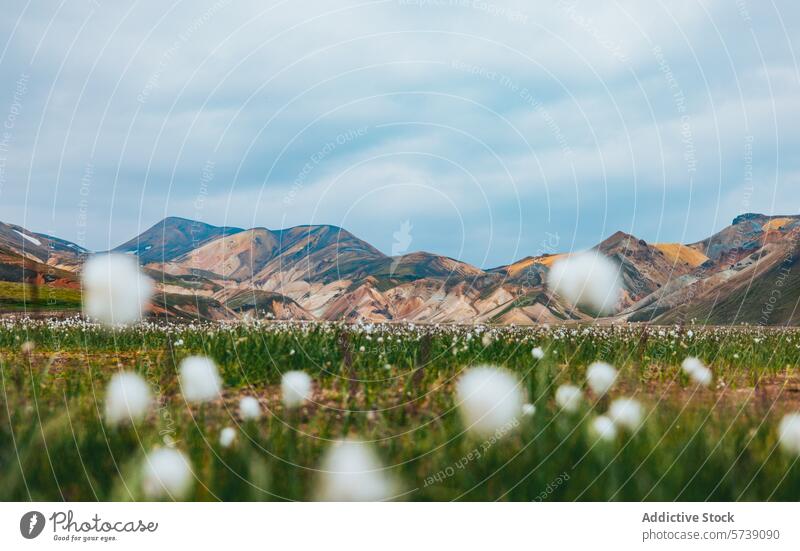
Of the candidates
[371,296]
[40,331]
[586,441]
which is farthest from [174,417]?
[371,296]

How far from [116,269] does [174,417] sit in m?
4.63

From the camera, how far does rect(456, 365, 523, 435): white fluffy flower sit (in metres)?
7.29

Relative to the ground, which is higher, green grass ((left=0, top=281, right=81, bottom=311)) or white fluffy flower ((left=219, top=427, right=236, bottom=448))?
green grass ((left=0, top=281, right=81, bottom=311))

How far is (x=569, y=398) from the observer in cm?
783

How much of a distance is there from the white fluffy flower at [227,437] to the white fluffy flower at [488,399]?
93.6 inches

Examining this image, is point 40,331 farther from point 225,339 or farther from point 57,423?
point 57,423

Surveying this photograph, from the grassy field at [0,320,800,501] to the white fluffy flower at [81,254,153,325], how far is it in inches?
55.8

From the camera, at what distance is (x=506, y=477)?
662 cm

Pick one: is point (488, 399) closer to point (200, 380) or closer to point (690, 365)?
point (200, 380)

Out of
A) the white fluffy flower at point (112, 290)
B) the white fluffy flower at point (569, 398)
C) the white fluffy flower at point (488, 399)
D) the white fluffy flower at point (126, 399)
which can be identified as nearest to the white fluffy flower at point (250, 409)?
the white fluffy flower at point (126, 399)

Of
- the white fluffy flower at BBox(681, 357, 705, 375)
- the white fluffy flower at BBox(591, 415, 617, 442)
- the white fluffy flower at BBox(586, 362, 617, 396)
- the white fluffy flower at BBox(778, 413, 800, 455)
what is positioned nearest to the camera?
the white fluffy flower at BBox(591, 415, 617, 442)

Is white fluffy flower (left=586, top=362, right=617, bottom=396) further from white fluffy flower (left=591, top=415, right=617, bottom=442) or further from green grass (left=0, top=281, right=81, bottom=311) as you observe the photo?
green grass (left=0, top=281, right=81, bottom=311)

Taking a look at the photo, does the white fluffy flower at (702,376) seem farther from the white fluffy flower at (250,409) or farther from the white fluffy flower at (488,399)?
the white fluffy flower at (250,409)

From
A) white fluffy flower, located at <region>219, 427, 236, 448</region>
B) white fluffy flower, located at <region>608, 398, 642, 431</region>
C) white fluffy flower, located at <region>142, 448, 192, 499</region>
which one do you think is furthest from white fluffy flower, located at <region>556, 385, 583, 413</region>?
white fluffy flower, located at <region>142, 448, 192, 499</region>
